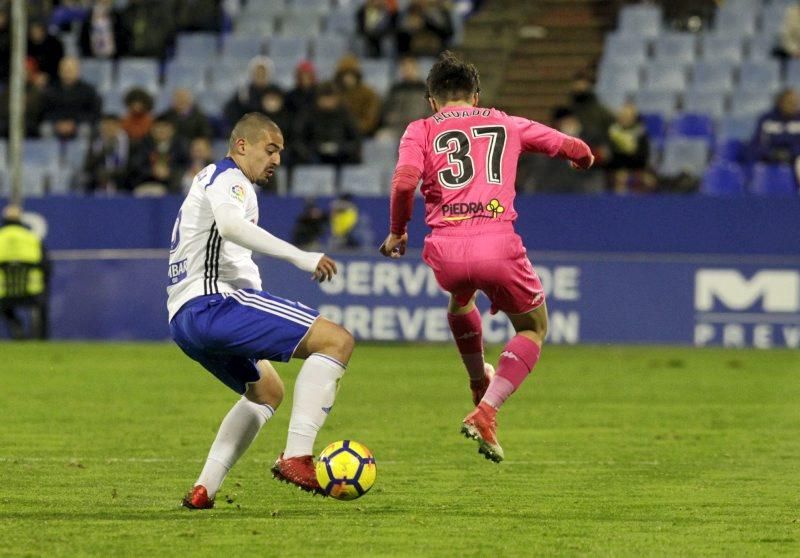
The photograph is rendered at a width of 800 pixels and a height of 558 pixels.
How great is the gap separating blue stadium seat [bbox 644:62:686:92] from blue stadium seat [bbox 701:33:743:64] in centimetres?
46

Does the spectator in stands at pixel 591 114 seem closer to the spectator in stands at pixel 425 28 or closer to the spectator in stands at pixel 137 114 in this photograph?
the spectator in stands at pixel 425 28

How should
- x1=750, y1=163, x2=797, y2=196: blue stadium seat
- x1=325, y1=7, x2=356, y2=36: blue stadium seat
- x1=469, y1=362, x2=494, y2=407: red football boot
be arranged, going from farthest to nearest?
x1=325, y1=7, x2=356, y2=36: blue stadium seat → x1=750, y1=163, x2=797, y2=196: blue stadium seat → x1=469, y1=362, x2=494, y2=407: red football boot

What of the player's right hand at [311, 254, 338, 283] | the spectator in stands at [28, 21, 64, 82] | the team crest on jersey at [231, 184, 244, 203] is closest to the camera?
the player's right hand at [311, 254, 338, 283]

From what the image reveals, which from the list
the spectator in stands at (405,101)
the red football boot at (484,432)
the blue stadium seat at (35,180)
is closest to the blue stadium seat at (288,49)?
the spectator in stands at (405,101)

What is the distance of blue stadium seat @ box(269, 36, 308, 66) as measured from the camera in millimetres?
25109

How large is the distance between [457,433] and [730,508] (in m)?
3.93

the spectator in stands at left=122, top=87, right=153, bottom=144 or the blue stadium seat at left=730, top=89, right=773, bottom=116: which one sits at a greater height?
the blue stadium seat at left=730, top=89, right=773, bottom=116

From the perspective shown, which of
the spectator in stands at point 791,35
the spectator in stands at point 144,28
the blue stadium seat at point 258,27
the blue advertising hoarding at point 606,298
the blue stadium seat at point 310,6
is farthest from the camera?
the blue stadium seat at point 258,27

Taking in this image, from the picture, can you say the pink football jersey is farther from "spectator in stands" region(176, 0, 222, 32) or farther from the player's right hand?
"spectator in stands" region(176, 0, 222, 32)

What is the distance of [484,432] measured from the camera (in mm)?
8578

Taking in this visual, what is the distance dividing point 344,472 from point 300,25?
18248 millimetres

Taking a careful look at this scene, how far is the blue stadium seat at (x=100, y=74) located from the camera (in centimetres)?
2539

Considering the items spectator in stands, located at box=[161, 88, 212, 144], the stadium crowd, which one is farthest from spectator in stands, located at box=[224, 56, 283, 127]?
spectator in stands, located at box=[161, 88, 212, 144]

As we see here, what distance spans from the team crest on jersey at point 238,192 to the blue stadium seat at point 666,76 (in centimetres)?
1610
